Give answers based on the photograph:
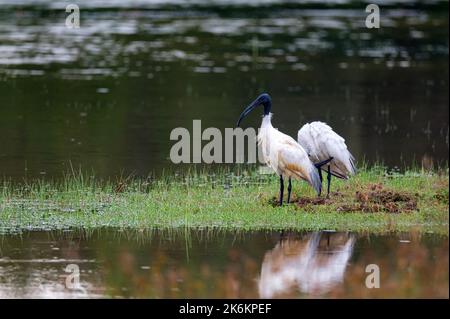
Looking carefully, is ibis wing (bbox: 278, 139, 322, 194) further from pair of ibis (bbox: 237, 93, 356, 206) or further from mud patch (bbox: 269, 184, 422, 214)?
mud patch (bbox: 269, 184, 422, 214)

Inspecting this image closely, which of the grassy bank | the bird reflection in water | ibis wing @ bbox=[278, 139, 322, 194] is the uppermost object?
ibis wing @ bbox=[278, 139, 322, 194]

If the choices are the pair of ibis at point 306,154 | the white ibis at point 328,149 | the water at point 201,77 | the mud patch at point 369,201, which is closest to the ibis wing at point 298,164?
the pair of ibis at point 306,154

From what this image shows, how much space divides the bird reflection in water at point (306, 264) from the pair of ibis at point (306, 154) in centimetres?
162

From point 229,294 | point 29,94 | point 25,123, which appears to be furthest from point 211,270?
point 29,94

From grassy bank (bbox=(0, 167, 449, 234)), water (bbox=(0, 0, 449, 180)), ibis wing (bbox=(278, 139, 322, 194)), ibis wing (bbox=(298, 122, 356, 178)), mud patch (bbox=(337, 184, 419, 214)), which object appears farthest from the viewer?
water (bbox=(0, 0, 449, 180))

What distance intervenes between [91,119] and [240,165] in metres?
5.35

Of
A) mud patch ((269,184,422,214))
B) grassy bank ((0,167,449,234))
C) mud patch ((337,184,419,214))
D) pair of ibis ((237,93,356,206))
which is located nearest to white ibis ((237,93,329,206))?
pair of ibis ((237,93,356,206))

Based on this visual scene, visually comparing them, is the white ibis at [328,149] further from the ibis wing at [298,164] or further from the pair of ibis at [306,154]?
the ibis wing at [298,164]

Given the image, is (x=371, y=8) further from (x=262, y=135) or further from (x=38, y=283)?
(x=38, y=283)

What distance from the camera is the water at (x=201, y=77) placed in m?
19.6

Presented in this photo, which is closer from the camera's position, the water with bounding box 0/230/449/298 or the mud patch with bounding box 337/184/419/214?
the water with bounding box 0/230/449/298

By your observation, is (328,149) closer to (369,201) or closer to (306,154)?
(306,154)

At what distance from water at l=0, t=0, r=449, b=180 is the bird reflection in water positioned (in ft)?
17.7

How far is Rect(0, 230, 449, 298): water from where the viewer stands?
984cm
